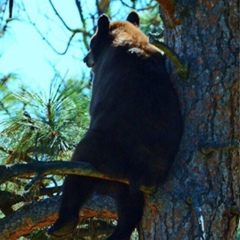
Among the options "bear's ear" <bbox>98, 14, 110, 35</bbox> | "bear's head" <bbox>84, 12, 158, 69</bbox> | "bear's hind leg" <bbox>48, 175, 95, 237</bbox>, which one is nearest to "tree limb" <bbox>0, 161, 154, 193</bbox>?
"bear's hind leg" <bbox>48, 175, 95, 237</bbox>

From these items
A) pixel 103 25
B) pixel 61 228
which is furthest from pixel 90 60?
pixel 61 228

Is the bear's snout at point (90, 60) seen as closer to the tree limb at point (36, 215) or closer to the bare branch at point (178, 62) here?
the tree limb at point (36, 215)

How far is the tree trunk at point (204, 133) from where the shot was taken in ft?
12.4

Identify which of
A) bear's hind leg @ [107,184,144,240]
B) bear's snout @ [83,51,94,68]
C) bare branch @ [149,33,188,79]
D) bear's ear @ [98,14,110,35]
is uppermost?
bear's ear @ [98,14,110,35]

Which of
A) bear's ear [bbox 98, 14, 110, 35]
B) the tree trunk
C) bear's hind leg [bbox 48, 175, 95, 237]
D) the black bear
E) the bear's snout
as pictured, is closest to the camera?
the tree trunk

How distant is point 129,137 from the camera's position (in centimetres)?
421

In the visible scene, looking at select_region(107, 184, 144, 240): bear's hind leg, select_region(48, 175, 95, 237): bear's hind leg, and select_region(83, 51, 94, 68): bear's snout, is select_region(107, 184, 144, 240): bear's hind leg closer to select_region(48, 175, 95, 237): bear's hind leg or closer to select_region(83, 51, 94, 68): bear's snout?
select_region(48, 175, 95, 237): bear's hind leg

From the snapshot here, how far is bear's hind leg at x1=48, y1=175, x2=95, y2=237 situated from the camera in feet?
14.3

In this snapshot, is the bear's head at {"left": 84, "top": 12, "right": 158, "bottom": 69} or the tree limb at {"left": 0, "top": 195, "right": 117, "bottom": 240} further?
the bear's head at {"left": 84, "top": 12, "right": 158, "bottom": 69}

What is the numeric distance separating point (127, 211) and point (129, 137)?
409 mm

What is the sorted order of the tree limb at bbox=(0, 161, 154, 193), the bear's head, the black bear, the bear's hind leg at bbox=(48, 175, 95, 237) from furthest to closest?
the bear's head → the bear's hind leg at bbox=(48, 175, 95, 237) → the black bear → the tree limb at bbox=(0, 161, 154, 193)

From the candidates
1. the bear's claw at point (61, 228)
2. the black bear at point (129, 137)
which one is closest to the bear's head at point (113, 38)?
the black bear at point (129, 137)

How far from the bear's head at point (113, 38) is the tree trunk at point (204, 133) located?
0.72 m

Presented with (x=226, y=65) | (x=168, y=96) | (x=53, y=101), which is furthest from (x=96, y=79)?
(x=226, y=65)
